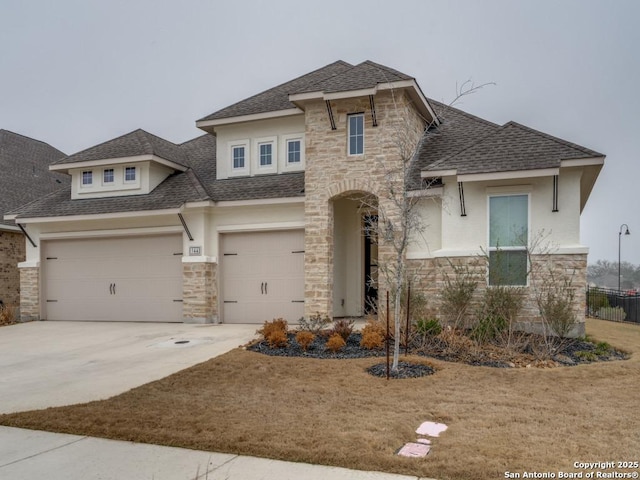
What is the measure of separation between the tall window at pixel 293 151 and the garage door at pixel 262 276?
235 centimetres

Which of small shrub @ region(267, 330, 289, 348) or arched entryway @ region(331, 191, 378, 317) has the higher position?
arched entryway @ region(331, 191, 378, 317)

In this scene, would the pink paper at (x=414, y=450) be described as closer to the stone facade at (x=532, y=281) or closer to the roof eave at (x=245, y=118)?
the stone facade at (x=532, y=281)

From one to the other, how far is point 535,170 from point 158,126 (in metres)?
30.7

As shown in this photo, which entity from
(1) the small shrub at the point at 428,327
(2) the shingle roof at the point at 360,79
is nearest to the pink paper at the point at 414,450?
(1) the small shrub at the point at 428,327

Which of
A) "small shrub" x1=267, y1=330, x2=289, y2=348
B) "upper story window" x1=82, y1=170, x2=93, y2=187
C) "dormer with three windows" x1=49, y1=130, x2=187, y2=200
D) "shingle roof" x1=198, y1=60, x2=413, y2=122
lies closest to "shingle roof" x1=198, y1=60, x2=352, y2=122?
"shingle roof" x1=198, y1=60, x2=413, y2=122

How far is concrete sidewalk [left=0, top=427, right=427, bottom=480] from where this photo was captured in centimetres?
438

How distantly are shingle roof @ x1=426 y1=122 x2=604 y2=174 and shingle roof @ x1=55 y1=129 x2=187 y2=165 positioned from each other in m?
8.67

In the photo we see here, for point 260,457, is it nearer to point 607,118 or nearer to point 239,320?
point 239,320

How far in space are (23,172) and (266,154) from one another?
483 inches

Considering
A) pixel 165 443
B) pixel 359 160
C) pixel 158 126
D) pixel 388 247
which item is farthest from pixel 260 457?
pixel 158 126

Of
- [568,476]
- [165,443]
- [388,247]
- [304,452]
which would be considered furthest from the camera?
[388,247]

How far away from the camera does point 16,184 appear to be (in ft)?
66.4

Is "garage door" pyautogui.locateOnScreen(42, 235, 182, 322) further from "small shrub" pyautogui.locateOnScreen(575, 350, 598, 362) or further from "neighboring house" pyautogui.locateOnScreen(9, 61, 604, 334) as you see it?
"small shrub" pyautogui.locateOnScreen(575, 350, 598, 362)

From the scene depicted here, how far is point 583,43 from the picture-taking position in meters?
17.6
